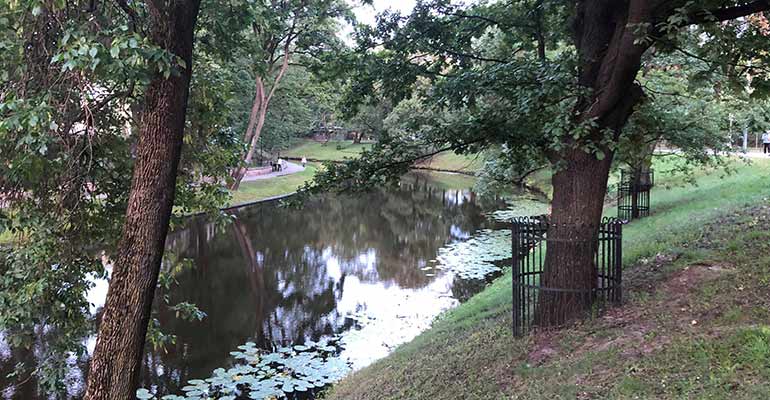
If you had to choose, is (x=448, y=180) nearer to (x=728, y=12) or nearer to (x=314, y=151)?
(x=314, y=151)

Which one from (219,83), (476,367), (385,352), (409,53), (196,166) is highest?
(409,53)

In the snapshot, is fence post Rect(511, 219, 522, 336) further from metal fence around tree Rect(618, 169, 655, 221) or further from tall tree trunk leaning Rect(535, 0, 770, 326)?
metal fence around tree Rect(618, 169, 655, 221)

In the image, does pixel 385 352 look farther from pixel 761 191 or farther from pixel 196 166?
pixel 761 191

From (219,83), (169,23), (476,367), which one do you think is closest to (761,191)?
(476,367)

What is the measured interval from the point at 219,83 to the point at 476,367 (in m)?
4.20

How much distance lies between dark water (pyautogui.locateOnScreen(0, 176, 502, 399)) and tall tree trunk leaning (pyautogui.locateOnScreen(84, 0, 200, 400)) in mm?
1230

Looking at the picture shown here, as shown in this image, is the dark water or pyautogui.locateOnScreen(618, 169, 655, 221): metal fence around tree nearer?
the dark water

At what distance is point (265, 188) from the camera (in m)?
34.8

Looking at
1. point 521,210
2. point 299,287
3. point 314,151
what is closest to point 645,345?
point 299,287

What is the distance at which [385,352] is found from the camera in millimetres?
10984

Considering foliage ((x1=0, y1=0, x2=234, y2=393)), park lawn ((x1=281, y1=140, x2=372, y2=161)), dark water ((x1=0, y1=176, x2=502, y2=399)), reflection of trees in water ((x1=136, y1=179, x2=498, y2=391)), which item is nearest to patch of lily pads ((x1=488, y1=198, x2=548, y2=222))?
reflection of trees in water ((x1=136, y1=179, x2=498, y2=391))

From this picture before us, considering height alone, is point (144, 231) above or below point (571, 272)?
above

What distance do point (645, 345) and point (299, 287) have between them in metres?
12.0

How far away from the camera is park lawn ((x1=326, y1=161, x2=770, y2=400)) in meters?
4.31
